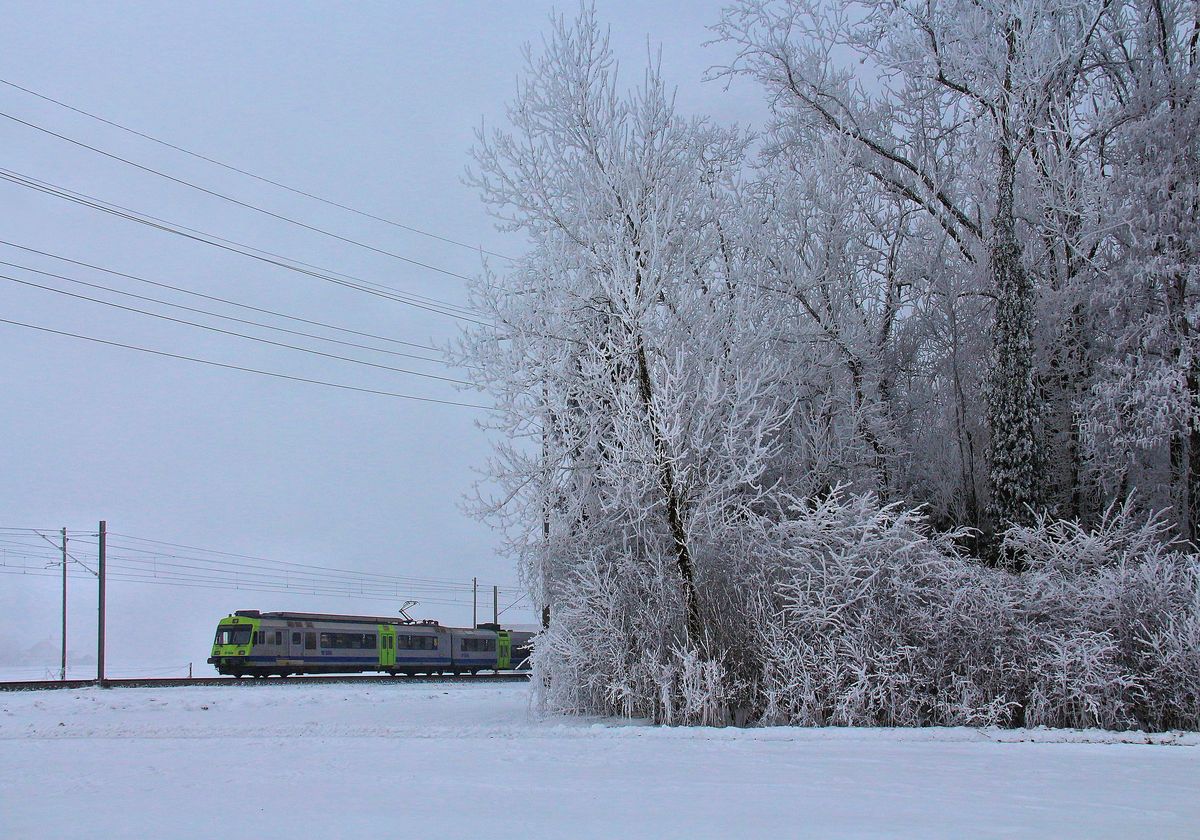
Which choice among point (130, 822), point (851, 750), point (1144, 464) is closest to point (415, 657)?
point (1144, 464)

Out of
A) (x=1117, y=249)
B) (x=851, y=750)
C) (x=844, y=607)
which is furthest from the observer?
(x=1117, y=249)

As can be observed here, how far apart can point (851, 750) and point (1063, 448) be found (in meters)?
10.5

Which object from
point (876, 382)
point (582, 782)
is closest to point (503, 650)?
point (876, 382)

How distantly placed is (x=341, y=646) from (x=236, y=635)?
330 cm

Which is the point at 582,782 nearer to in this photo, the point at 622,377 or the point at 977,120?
the point at 622,377

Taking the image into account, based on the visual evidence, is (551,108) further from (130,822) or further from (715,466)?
(130,822)

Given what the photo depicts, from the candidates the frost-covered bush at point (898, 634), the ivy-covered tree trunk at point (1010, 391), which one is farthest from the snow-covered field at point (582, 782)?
the ivy-covered tree trunk at point (1010, 391)

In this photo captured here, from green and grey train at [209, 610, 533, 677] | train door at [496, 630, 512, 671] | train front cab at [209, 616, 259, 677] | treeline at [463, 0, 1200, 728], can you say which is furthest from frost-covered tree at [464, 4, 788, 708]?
train door at [496, 630, 512, 671]

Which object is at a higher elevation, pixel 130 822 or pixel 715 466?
pixel 715 466

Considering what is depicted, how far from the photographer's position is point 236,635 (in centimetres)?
2741

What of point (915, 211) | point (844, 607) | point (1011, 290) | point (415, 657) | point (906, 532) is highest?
point (915, 211)

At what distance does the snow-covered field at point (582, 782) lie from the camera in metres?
4.72

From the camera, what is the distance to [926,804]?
210 inches

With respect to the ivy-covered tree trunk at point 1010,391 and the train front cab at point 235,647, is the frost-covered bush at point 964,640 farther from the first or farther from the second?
the train front cab at point 235,647
